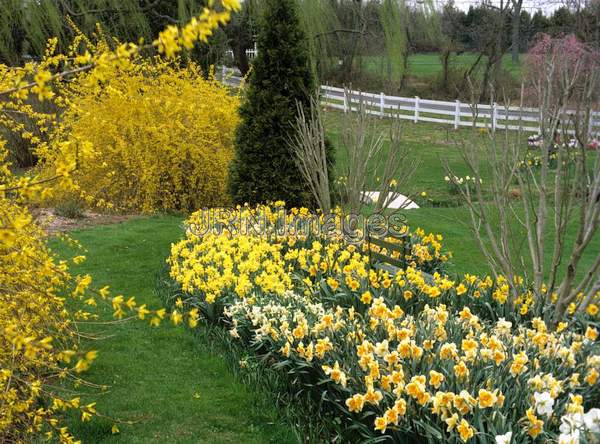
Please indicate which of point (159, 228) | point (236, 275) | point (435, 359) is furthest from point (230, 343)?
point (159, 228)

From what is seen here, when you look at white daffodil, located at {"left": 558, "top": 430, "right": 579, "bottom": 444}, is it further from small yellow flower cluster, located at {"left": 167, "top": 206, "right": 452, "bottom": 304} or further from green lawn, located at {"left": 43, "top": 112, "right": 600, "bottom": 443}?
small yellow flower cluster, located at {"left": 167, "top": 206, "right": 452, "bottom": 304}

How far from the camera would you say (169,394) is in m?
4.35

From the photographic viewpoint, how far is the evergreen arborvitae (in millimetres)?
8250

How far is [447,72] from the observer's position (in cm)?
2648

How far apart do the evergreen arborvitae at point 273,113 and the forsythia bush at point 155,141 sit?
137cm

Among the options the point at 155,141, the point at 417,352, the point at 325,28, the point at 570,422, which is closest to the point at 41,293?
the point at 417,352

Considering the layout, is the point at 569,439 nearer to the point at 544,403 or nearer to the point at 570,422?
the point at 570,422

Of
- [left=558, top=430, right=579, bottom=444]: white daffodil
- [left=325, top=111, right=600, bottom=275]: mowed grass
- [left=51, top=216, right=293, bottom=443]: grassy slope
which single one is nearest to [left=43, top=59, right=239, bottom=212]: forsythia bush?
[left=325, top=111, right=600, bottom=275]: mowed grass

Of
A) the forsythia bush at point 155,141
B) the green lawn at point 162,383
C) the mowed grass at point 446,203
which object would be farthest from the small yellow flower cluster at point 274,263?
the forsythia bush at point 155,141

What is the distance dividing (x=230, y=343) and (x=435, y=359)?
1.84 metres

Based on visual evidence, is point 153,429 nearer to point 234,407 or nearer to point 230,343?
point 234,407

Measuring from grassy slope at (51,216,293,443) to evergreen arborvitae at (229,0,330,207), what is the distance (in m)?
2.32

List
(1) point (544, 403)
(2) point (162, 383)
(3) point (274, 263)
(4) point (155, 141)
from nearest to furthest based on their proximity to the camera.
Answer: (1) point (544, 403) → (2) point (162, 383) → (3) point (274, 263) → (4) point (155, 141)

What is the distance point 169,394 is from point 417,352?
5.69 ft
